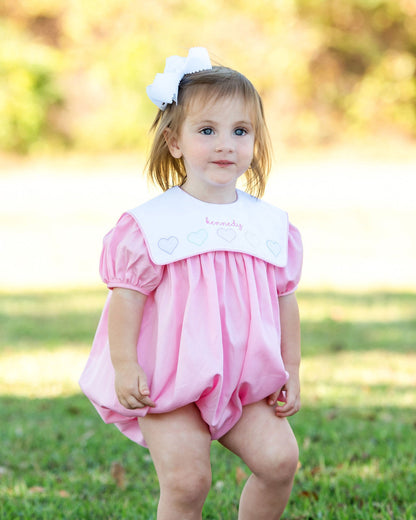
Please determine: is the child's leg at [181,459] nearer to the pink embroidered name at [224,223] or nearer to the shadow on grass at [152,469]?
the pink embroidered name at [224,223]

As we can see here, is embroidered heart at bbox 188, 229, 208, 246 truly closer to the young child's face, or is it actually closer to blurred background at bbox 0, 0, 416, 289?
the young child's face

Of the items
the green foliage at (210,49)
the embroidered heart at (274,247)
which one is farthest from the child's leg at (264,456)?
the green foliage at (210,49)

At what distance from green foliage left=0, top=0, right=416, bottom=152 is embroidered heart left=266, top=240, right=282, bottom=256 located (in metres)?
18.2

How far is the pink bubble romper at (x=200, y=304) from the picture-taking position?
7.31 feet

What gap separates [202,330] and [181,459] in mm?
359

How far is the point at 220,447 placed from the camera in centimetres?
390

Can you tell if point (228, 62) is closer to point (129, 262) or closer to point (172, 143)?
point (172, 143)

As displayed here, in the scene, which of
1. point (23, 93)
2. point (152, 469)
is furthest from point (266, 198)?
point (152, 469)

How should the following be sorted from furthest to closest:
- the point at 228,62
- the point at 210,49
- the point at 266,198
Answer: the point at 210,49, the point at 228,62, the point at 266,198

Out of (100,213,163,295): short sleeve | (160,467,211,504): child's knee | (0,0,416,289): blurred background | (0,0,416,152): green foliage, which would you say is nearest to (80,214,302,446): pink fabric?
(100,213,163,295): short sleeve

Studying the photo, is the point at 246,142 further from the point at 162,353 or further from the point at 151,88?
the point at 162,353

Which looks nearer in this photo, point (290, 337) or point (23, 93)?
point (290, 337)

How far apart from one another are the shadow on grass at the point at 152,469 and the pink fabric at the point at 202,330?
87 cm

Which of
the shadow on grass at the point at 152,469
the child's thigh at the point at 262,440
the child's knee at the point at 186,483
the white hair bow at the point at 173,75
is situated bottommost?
the shadow on grass at the point at 152,469
